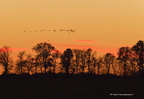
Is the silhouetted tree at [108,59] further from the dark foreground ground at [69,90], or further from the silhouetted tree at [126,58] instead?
the dark foreground ground at [69,90]

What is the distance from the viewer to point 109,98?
118 ft

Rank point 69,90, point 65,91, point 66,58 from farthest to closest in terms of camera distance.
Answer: point 66,58 → point 69,90 → point 65,91

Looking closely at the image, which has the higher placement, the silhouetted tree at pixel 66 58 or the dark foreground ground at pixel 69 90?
the silhouetted tree at pixel 66 58

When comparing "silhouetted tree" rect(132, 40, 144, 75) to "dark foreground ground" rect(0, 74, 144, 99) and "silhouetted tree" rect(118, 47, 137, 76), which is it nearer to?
"silhouetted tree" rect(118, 47, 137, 76)

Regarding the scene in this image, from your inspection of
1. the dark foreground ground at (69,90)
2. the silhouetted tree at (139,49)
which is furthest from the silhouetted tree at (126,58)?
the dark foreground ground at (69,90)

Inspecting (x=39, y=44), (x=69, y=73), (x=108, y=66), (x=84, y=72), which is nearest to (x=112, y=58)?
(x=108, y=66)

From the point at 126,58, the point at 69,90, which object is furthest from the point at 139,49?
the point at 69,90

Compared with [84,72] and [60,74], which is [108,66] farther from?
[60,74]

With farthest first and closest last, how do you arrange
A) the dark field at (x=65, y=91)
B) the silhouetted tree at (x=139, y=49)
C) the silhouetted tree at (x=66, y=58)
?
1. the silhouetted tree at (x=66, y=58)
2. the silhouetted tree at (x=139, y=49)
3. the dark field at (x=65, y=91)

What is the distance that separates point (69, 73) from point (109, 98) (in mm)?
86260

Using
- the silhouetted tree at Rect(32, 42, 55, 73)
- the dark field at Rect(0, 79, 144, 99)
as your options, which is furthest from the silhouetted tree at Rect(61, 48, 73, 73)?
the dark field at Rect(0, 79, 144, 99)

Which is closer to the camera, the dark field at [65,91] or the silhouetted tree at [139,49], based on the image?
the dark field at [65,91]

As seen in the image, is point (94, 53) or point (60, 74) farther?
point (94, 53)

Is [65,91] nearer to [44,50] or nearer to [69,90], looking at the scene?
[69,90]
